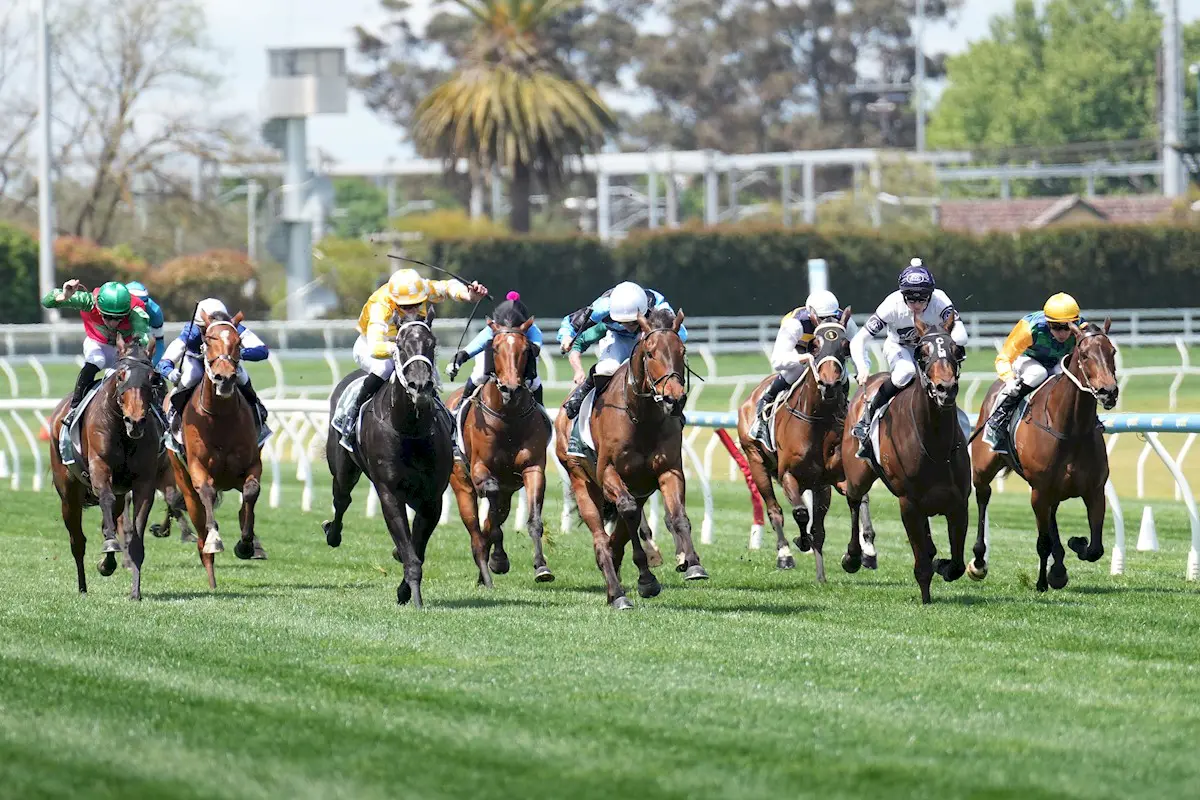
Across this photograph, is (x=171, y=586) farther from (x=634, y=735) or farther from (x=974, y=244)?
(x=974, y=244)

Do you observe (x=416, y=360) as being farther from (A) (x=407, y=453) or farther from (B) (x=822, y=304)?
(B) (x=822, y=304)

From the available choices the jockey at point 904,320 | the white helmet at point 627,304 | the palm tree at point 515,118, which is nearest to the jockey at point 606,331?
the white helmet at point 627,304

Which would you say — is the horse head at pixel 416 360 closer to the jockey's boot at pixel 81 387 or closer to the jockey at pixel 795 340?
the jockey's boot at pixel 81 387

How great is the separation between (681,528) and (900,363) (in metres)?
1.51

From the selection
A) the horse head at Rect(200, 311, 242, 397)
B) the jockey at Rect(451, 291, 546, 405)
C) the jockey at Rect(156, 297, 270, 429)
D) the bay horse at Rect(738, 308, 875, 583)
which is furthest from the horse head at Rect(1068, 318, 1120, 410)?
the jockey at Rect(156, 297, 270, 429)

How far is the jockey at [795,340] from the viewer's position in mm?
12258

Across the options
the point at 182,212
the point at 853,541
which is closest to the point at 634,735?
the point at 853,541

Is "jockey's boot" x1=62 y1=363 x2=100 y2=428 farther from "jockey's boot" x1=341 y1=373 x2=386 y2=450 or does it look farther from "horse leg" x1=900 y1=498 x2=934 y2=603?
"horse leg" x1=900 y1=498 x2=934 y2=603

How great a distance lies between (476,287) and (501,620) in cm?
217

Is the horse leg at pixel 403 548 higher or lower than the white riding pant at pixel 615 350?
lower

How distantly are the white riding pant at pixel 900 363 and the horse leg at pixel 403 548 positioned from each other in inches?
101

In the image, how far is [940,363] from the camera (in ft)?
32.1

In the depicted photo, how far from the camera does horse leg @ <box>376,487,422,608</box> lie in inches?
404

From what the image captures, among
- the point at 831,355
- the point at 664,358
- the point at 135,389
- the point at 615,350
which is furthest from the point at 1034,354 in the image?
the point at 135,389
